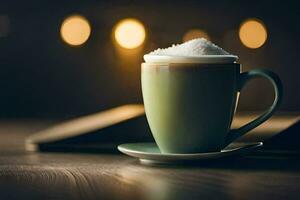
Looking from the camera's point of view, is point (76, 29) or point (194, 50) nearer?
point (194, 50)

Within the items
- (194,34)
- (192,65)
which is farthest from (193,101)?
(194,34)

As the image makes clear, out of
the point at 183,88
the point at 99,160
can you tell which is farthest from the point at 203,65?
the point at 99,160

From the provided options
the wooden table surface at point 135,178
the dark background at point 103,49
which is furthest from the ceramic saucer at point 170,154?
the dark background at point 103,49

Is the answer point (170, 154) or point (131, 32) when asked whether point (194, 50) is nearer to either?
point (170, 154)

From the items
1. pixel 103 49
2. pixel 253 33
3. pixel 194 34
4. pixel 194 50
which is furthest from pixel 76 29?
pixel 194 50

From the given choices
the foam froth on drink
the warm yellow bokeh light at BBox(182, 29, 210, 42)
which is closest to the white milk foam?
the foam froth on drink

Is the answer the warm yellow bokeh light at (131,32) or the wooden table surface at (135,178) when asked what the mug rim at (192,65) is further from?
the warm yellow bokeh light at (131,32)
